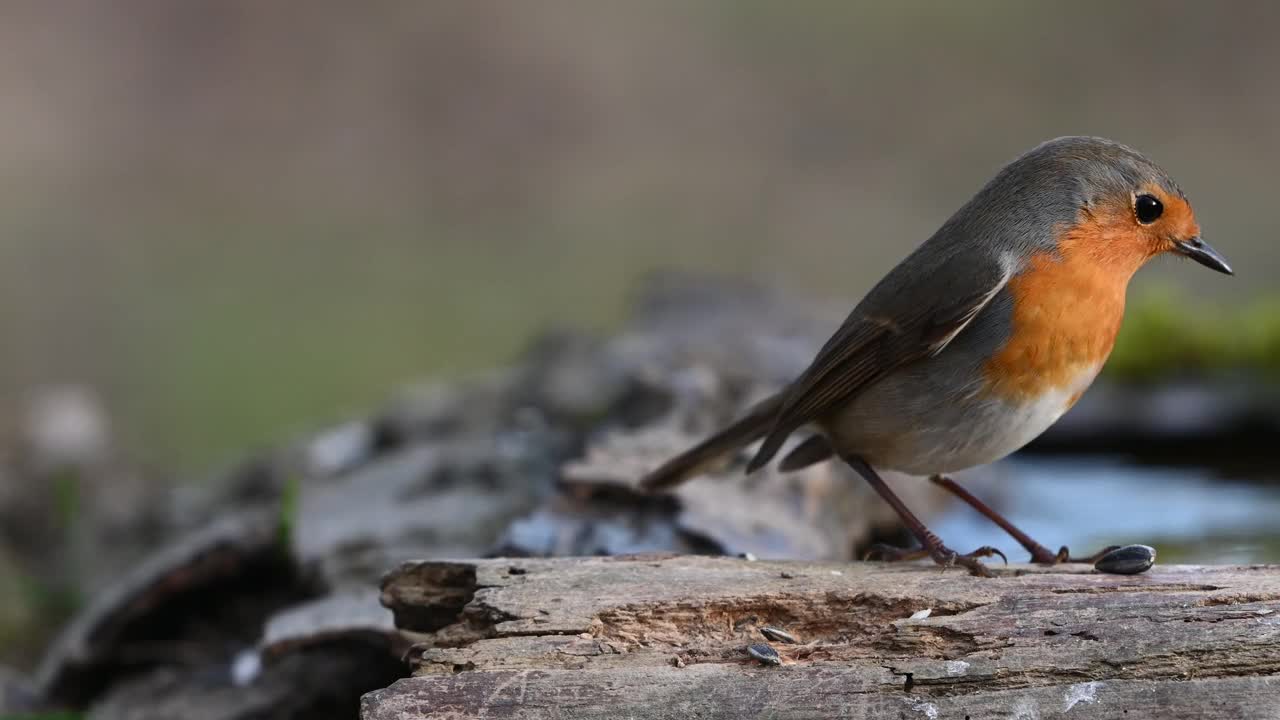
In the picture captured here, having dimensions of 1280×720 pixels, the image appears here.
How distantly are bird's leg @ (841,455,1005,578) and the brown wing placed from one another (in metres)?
0.23

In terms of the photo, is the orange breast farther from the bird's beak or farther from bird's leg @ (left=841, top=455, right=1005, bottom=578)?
bird's leg @ (left=841, top=455, right=1005, bottom=578)

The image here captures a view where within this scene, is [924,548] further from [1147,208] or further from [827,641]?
[1147,208]

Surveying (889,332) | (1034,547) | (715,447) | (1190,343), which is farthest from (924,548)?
(1190,343)

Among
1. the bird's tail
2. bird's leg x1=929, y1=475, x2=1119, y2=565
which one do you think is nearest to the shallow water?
bird's leg x1=929, y1=475, x2=1119, y2=565

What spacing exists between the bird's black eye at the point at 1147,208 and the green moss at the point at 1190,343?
300 centimetres

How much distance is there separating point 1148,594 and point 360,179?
11.9 meters

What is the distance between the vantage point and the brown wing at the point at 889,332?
3.58 metres

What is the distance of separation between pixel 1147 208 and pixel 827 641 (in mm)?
1466

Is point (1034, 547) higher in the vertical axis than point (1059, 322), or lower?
lower

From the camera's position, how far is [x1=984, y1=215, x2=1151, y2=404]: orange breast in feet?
11.5

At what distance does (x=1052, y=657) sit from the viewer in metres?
2.89

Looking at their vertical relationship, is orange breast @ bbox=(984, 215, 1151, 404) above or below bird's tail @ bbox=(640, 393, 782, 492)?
below

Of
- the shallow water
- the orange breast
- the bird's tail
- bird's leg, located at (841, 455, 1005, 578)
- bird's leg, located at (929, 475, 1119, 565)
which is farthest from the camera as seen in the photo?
the shallow water

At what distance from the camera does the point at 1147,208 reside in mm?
3699
